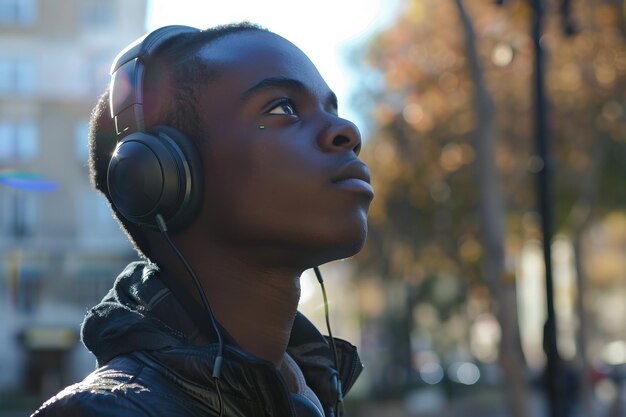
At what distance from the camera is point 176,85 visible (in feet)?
7.20

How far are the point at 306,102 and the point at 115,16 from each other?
35486 mm

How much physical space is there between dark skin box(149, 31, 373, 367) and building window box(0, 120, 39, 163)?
32.3m

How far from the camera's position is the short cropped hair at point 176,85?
A: 2178mm

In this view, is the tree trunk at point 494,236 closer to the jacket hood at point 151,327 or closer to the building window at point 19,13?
Answer: the jacket hood at point 151,327

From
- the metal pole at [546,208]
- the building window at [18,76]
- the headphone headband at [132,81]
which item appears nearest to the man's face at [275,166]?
the headphone headband at [132,81]

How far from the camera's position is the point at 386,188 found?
77.2 feet

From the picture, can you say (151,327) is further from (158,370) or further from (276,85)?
A: (276,85)

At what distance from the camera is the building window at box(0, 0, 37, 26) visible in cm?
3584

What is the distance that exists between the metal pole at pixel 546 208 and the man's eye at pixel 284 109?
7.60m

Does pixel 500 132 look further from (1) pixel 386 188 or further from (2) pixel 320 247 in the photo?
(2) pixel 320 247

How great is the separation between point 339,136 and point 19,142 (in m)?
33.5

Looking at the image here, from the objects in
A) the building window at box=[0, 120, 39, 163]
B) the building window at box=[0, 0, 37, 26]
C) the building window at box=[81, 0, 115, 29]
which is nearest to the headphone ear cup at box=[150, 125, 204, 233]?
the building window at box=[0, 120, 39, 163]

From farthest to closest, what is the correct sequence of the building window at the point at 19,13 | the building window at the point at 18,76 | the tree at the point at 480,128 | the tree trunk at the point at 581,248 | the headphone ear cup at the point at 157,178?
the building window at the point at 19,13 → the building window at the point at 18,76 → the tree trunk at the point at 581,248 → the tree at the point at 480,128 → the headphone ear cup at the point at 157,178

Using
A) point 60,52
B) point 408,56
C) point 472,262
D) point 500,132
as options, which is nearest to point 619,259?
point 472,262
